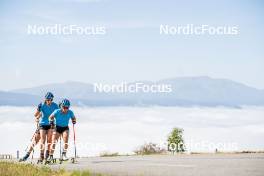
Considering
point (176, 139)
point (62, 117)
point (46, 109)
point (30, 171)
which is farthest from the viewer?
→ point (176, 139)

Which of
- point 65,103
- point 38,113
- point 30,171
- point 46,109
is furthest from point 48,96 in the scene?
point 30,171

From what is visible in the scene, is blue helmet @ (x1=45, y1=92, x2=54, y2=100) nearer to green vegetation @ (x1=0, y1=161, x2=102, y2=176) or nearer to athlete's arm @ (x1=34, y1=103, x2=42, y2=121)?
athlete's arm @ (x1=34, y1=103, x2=42, y2=121)

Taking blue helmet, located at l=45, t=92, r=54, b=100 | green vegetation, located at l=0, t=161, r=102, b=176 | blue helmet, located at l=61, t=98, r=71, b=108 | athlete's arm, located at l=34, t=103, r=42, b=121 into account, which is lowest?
green vegetation, located at l=0, t=161, r=102, b=176

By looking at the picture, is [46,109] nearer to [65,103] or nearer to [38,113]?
[38,113]

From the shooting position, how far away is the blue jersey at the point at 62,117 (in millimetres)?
19969

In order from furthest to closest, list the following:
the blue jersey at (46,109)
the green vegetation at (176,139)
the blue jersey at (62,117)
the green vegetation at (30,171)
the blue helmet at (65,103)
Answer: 1. the green vegetation at (176,139)
2. the blue jersey at (46,109)
3. the blue jersey at (62,117)
4. the blue helmet at (65,103)
5. the green vegetation at (30,171)

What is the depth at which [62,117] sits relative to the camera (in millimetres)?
20031

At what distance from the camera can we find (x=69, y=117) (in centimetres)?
2014

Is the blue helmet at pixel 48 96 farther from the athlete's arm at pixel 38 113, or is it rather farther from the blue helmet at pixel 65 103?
the blue helmet at pixel 65 103

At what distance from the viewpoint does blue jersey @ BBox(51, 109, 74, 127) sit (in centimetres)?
1997

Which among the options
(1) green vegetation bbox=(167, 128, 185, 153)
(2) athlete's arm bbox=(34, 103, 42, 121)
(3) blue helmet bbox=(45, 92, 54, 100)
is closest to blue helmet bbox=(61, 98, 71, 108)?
(3) blue helmet bbox=(45, 92, 54, 100)

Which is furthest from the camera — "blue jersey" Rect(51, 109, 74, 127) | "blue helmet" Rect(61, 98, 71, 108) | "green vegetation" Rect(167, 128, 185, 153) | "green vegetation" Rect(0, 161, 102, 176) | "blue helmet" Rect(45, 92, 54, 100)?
"green vegetation" Rect(167, 128, 185, 153)

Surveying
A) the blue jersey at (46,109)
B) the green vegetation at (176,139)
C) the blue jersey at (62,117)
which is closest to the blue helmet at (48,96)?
the blue jersey at (46,109)

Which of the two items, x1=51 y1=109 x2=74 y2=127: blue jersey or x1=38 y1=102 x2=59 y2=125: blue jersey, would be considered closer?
x1=51 y1=109 x2=74 y2=127: blue jersey
